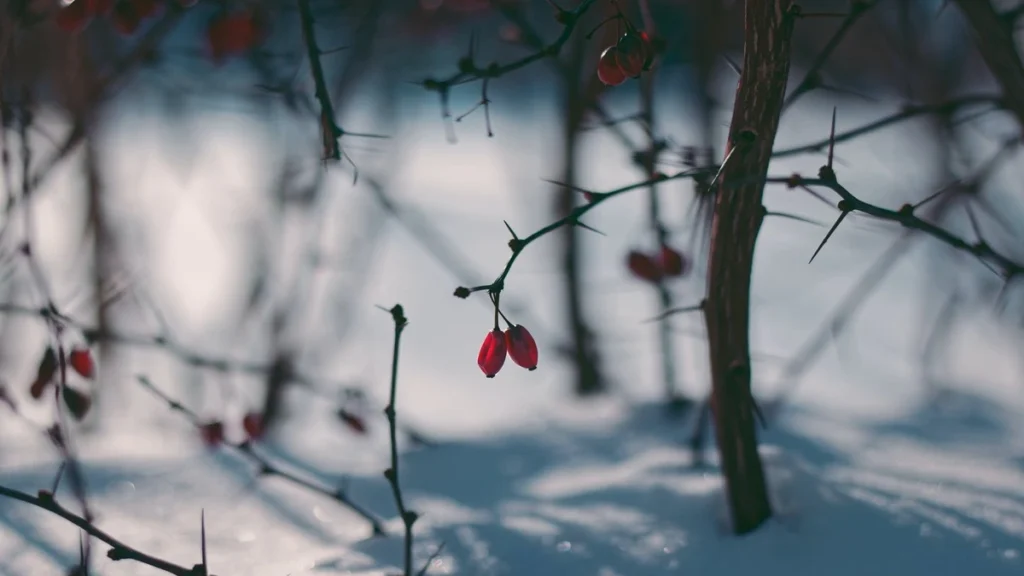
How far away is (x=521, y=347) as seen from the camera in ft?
3.94

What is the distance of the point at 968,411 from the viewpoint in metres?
2.76

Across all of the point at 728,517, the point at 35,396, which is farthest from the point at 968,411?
the point at 35,396

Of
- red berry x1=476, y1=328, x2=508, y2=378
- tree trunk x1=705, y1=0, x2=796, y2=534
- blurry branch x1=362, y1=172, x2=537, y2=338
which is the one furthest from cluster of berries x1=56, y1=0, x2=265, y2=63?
tree trunk x1=705, y1=0, x2=796, y2=534

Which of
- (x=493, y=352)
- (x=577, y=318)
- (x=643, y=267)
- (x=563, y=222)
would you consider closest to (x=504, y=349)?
(x=493, y=352)

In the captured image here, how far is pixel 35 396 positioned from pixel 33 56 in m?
2.44

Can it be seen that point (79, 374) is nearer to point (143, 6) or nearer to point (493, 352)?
point (143, 6)

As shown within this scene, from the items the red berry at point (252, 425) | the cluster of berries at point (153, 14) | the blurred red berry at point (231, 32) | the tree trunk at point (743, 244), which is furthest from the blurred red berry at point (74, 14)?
the tree trunk at point (743, 244)

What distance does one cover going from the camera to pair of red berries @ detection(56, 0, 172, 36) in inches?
61.7

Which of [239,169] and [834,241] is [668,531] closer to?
[834,241]

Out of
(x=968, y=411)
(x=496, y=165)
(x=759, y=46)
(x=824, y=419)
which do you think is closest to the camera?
(x=759, y=46)

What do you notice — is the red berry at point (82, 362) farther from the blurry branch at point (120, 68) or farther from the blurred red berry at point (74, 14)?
the blurred red berry at point (74, 14)

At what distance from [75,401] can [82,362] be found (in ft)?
0.25

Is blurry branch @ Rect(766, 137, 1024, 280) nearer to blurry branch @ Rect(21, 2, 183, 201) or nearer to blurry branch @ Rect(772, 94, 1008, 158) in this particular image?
blurry branch @ Rect(772, 94, 1008, 158)

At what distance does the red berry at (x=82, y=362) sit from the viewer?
167 cm
